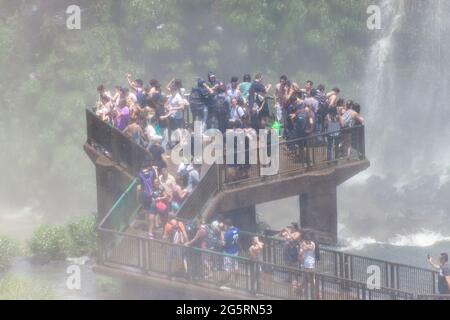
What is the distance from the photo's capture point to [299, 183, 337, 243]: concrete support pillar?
23312 mm

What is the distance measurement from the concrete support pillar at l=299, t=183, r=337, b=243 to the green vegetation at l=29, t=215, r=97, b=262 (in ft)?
Answer: 20.0

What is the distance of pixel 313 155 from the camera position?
73.3ft

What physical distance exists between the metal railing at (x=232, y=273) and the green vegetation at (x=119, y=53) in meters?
26.4

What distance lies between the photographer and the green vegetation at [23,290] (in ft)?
70.1

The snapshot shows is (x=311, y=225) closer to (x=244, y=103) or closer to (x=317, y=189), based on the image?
(x=317, y=189)

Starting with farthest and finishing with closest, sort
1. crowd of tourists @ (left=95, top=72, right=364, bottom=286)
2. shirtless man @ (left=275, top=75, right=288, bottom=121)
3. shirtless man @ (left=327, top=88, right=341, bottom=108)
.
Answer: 1. shirtless man @ (left=327, top=88, right=341, bottom=108)
2. shirtless man @ (left=275, top=75, right=288, bottom=121)
3. crowd of tourists @ (left=95, top=72, right=364, bottom=286)

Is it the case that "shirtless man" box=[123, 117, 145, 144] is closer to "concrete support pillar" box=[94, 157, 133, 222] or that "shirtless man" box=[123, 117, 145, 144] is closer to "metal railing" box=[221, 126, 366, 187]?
"concrete support pillar" box=[94, 157, 133, 222]

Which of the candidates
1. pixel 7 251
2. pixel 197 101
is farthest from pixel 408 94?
pixel 197 101

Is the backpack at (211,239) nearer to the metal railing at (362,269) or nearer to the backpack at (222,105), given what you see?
the metal railing at (362,269)

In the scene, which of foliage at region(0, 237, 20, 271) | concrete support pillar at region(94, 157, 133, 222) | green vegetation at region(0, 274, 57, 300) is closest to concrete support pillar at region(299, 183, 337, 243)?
concrete support pillar at region(94, 157, 133, 222)
